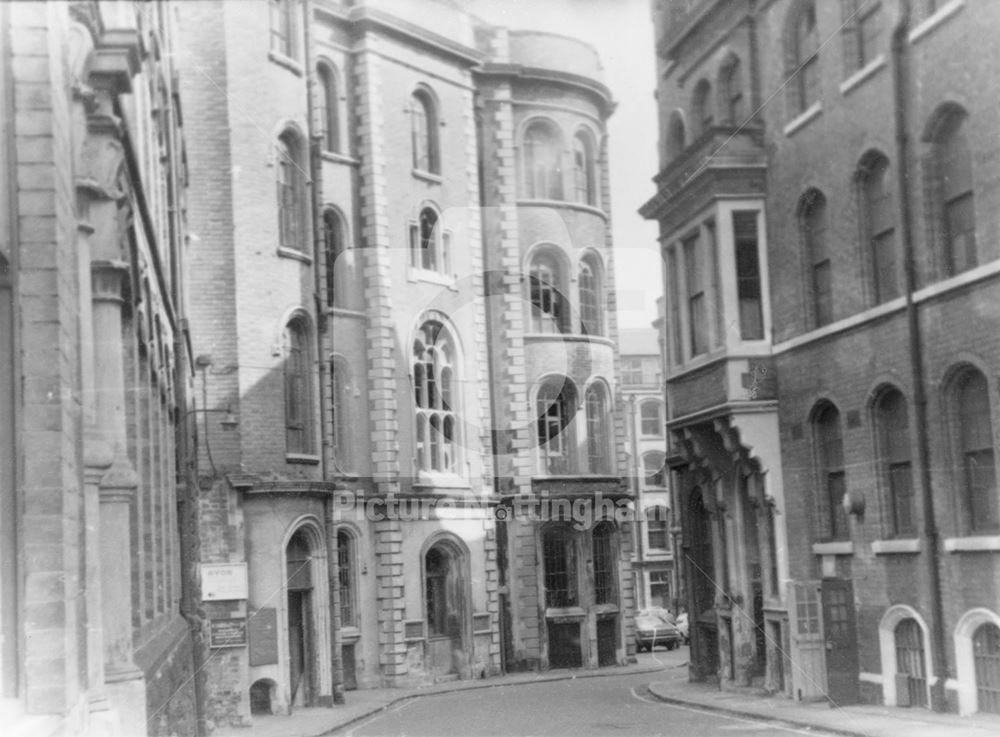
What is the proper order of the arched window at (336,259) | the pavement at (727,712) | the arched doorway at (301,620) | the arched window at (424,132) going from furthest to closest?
the arched window at (424,132)
the arched window at (336,259)
the arched doorway at (301,620)
the pavement at (727,712)

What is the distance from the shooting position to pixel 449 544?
107ft

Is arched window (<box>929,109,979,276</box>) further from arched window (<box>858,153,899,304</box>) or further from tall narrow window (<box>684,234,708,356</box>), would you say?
tall narrow window (<box>684,234,708,356</box>)

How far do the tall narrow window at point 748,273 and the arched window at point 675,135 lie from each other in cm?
432

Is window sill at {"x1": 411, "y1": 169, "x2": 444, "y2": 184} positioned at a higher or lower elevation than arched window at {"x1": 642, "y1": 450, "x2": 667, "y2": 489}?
higher

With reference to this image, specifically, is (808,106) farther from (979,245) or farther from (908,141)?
(979,245)

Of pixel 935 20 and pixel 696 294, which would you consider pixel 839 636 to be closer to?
pixel 696 294

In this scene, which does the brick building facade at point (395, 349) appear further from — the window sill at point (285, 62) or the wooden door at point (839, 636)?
the wooden door at point (839, 636)

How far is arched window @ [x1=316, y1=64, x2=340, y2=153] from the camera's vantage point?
2977 centimetres

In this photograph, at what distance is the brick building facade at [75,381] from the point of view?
9.83m

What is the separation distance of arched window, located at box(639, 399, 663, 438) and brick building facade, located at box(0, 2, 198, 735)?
37.3m

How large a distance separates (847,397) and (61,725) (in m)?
14.5

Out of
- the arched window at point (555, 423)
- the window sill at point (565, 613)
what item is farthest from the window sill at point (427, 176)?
the window sill at point (565, 613)

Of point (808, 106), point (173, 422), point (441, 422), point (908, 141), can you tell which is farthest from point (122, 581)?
point (441, 422)

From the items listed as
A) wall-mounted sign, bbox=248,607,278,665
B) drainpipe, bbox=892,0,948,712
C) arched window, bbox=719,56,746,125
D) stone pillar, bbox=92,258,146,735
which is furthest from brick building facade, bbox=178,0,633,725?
drainpipe, bbox=892,0,948,712
